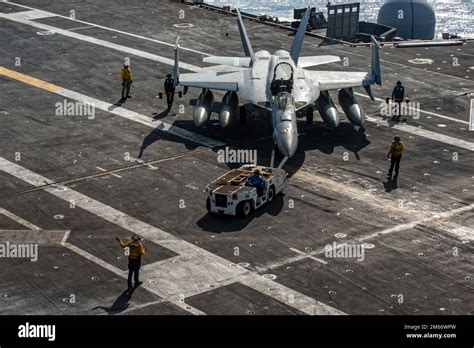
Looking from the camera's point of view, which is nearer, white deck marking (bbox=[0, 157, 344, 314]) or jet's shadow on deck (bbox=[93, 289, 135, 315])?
Answer: jet's shadow on deck (bbox=[93, 289, 135, 315])

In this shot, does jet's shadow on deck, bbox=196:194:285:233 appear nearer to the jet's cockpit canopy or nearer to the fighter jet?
the fighter jet

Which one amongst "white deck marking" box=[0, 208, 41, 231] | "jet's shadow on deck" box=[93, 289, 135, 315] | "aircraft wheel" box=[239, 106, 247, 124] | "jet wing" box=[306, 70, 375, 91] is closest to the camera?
"jet's shadow on deck" box=[93, 289, 135, 315]

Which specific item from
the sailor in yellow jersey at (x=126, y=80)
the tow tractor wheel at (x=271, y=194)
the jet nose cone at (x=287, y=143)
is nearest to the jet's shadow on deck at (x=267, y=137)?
the jet nose cone at (x=287, y=143)

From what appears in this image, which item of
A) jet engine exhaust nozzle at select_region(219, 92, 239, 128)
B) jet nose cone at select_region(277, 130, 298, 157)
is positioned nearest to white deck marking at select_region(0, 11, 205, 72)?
jet engine exhaust nozzle at select_region(219, 92, 239, 128)

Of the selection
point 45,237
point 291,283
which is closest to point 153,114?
point 45,237

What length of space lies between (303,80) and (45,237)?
15667 mm

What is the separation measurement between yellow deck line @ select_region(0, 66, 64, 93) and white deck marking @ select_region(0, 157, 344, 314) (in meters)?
18.4

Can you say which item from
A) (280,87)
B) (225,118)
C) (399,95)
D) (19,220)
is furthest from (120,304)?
(399,95)

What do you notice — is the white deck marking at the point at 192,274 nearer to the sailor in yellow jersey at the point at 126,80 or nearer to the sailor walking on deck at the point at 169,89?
the sailor walking on deck at the point at 169,89

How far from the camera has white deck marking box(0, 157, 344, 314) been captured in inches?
Result: 1126

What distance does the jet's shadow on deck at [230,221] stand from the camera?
111 ft

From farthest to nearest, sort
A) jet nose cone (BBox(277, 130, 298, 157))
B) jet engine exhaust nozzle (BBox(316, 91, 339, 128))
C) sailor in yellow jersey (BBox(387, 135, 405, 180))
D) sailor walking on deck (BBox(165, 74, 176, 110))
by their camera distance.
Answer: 1. sailor walking on deck (BBox(165, 74, 176, 110))
2. jet engine exhaust nozzle (BBox(316, 91, 339, 128))
3. jet nose cone (BBox(277, 130, 298, 157))
4. sailor in yellow jersey (BBox(387, 135, 405, 180))

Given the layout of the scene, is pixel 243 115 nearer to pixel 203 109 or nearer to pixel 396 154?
pixel 203 109

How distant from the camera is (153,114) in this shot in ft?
157
